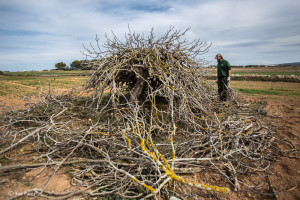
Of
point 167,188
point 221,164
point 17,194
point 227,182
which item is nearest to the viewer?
point 17,194

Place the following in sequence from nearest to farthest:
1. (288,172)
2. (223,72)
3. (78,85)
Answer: (288,172)
(78,85)
(223,72)

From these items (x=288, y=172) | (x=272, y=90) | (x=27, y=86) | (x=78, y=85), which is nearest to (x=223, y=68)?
(x=288, y=172)

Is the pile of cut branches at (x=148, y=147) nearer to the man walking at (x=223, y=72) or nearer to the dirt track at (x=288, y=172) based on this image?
the dirt track at (x=288, y=172)

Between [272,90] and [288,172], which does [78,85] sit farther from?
[272,90]

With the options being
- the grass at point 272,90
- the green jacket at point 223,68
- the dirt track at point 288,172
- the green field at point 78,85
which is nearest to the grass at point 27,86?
the green field at point 78,85

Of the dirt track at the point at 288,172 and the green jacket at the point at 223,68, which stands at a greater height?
the green jacket at the point at 223,68

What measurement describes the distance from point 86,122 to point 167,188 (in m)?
2.61

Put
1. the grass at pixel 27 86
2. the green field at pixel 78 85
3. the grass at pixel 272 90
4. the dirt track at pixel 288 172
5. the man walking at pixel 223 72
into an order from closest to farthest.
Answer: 1. the dirt track at pixel 288 172
2. the man walking at pixel 223 72
3. the grass at pixel 27 86
4. the green field at pixel 78 85
5. the grass at pixel 272 90

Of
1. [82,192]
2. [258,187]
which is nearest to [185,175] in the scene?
[258,187]

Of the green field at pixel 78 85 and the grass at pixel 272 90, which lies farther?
the grass at pixel 272 90

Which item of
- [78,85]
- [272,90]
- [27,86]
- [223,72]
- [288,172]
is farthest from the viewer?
[27,86]

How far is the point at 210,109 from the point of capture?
4.64 metres

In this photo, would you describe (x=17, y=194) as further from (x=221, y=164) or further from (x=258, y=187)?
(x=258, y=187)

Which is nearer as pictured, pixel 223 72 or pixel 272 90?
pixel 223 72
